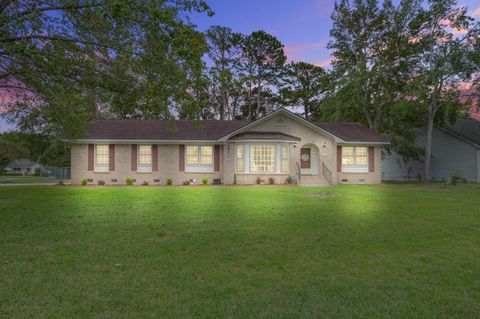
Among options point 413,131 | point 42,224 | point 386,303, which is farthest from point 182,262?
point 413,131

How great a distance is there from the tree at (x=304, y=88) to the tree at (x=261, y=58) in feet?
7.11

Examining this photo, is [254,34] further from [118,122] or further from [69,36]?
[69,36]

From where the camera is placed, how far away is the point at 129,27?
9.18 meters

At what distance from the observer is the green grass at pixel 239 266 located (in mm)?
3363

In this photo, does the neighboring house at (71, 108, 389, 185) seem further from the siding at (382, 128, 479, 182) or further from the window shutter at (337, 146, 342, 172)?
the siding at (382, 128, 479, 182)

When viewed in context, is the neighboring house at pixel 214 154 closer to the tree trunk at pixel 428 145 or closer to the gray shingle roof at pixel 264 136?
the gray shingle roof at pixel 264 136

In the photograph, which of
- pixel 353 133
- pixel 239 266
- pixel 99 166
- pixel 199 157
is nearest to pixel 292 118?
pixel 353 133

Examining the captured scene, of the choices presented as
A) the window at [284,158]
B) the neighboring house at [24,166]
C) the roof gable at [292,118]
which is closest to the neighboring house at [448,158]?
the roof gable at [292,118]

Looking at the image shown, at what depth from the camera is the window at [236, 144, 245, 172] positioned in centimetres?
2098

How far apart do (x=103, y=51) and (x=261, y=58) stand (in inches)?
1254

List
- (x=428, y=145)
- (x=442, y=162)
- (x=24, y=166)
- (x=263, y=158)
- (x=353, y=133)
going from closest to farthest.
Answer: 1. (x=263, y=158)
2. (x=353, y=133)
3. (x=428, y=145)
4. (x=442, y=162)
5. (x=24, y=166)

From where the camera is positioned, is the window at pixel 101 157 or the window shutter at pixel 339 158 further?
the window shutter at pixel 339 158

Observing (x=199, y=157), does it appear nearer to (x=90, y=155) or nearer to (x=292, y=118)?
(x=292, y=118)

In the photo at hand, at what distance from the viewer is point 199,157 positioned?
21922 mm
